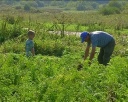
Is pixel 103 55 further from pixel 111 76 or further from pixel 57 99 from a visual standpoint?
pixel 57 99

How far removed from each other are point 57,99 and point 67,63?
3.30 meters

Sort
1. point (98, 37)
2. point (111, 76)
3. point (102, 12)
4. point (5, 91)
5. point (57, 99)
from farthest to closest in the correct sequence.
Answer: point (102, 12)
point (98, 37)
point (111, 76)
point (5, 91)
point (57, 99)

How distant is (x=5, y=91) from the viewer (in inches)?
284

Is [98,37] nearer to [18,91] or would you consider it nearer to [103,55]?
[103,55]

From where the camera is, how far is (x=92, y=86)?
7648mm

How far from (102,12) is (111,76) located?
48243 millimetres

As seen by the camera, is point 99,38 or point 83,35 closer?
point 83,35

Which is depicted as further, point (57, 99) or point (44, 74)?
point (44, 74)

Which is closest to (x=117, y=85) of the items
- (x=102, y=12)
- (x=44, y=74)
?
(x=44, y=74)

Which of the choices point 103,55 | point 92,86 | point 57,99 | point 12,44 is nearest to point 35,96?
point 57,99

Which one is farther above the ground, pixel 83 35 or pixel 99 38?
pixel 83 35

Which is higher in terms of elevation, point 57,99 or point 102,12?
point 57,99

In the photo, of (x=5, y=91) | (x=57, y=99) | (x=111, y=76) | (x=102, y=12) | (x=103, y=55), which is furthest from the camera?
(x=102, y=12)

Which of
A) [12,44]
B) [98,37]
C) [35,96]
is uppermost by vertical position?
[98,37]
